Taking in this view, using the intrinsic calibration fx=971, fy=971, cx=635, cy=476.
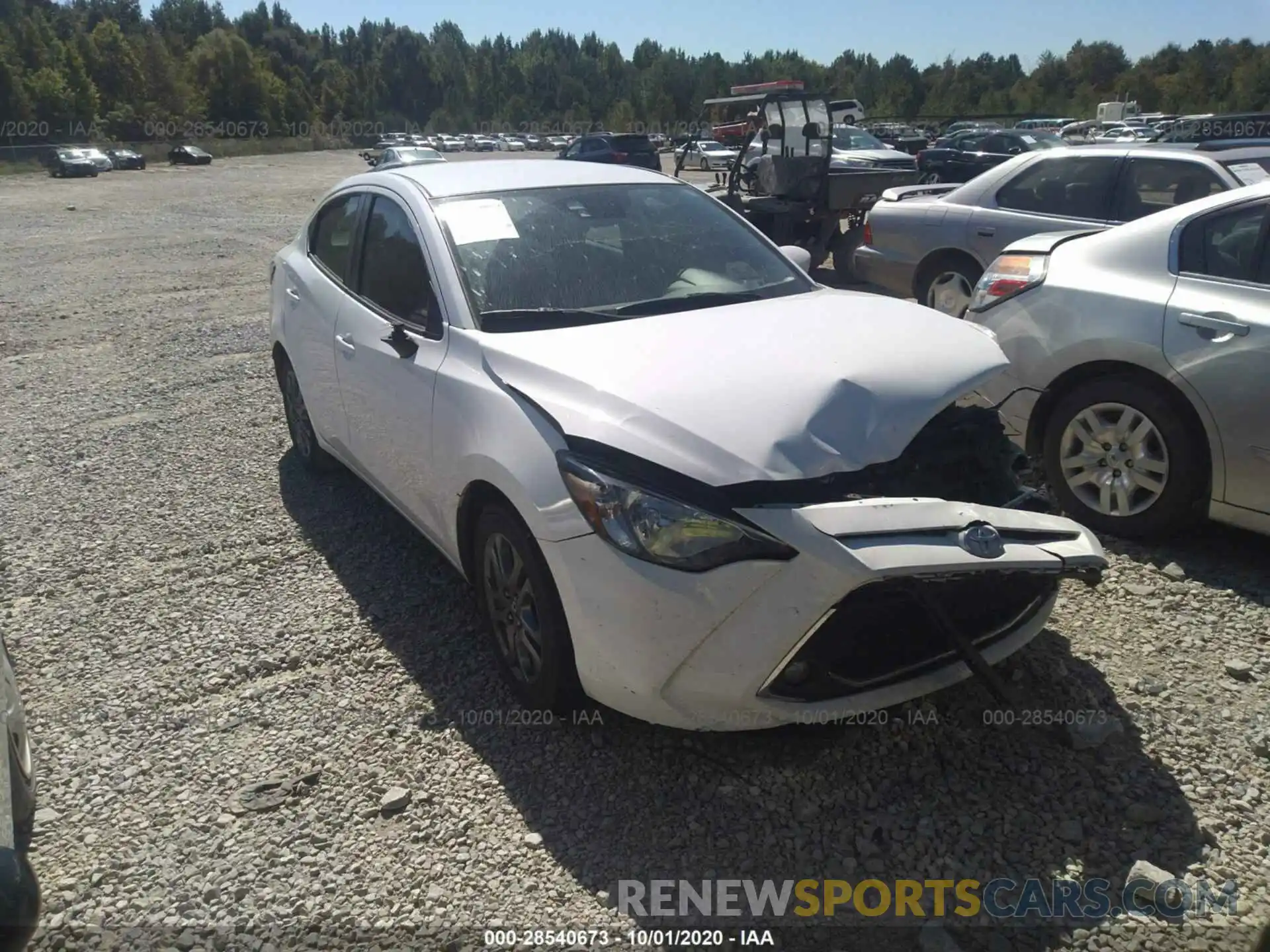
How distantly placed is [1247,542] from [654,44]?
172m

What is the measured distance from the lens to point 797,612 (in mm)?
2518

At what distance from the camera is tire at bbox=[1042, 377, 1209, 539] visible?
13.4 ft

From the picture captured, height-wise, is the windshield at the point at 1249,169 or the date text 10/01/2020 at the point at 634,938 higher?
the windshield at the point at 1249,169

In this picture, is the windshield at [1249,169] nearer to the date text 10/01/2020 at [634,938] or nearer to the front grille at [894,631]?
the front grille at [894,631]

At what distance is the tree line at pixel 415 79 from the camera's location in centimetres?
7244

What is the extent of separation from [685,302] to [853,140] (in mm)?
20147

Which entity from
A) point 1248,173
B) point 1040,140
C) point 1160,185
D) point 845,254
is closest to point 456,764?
point 1160,185

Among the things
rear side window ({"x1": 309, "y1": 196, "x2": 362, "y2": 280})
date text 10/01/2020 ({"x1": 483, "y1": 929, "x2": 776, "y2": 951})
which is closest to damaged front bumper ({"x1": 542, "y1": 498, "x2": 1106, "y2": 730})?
date text 10/01/2020 ({"x1": 483, "y1": 929, "x2": 776, "y2": 951})

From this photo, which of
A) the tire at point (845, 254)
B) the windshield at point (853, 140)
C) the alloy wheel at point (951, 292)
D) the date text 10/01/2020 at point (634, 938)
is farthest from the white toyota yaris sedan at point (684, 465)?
the windshield at point (853, 140)

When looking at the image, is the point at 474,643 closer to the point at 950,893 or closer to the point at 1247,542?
the point at 950,893

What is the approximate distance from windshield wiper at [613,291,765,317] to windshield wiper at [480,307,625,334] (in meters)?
0.07

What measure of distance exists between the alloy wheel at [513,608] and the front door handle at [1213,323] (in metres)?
3.01

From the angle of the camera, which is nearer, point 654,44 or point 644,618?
point 644,618

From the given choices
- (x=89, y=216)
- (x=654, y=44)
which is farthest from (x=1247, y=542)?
(x=654, y=44)
